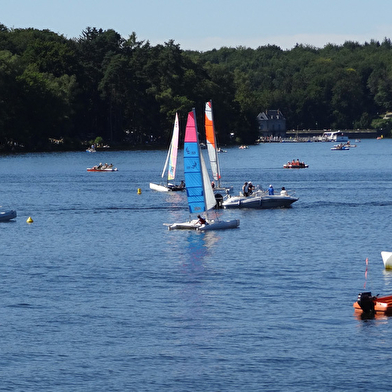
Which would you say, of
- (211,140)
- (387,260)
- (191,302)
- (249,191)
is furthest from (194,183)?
(211,140)

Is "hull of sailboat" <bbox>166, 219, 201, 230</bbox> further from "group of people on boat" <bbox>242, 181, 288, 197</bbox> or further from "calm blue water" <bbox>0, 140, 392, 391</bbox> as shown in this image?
"group of people on boat" <bbox>242, 181, 288, 197</bbox>

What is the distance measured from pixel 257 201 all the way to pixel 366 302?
49.3m

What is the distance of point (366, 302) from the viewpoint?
141 feet

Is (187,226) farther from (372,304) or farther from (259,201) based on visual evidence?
(372,304)

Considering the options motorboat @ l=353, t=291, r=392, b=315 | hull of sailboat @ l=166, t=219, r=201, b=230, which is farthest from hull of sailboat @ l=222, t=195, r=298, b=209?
motorboat @ l=353, t=291, r=392, b=315

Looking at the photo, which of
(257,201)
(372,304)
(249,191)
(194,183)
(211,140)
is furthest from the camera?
(211,140)

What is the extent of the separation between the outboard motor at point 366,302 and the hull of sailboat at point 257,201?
48769 mm

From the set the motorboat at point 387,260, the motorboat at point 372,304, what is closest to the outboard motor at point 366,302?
the motorboat at point 372,304

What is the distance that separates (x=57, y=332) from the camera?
4100 centimetres

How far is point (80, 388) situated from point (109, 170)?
417 ft

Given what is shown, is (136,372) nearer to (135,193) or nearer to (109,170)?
(135,193)

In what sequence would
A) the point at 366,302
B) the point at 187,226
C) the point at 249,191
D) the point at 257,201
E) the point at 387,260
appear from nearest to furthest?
the point at 366,302
the point at 387,260
the point at 187,226
the point at 257,201
the point at 249,191

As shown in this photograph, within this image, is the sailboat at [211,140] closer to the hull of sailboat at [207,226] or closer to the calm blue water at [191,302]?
the calm blue water at [191,302]

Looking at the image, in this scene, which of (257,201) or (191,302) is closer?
(191,302)
